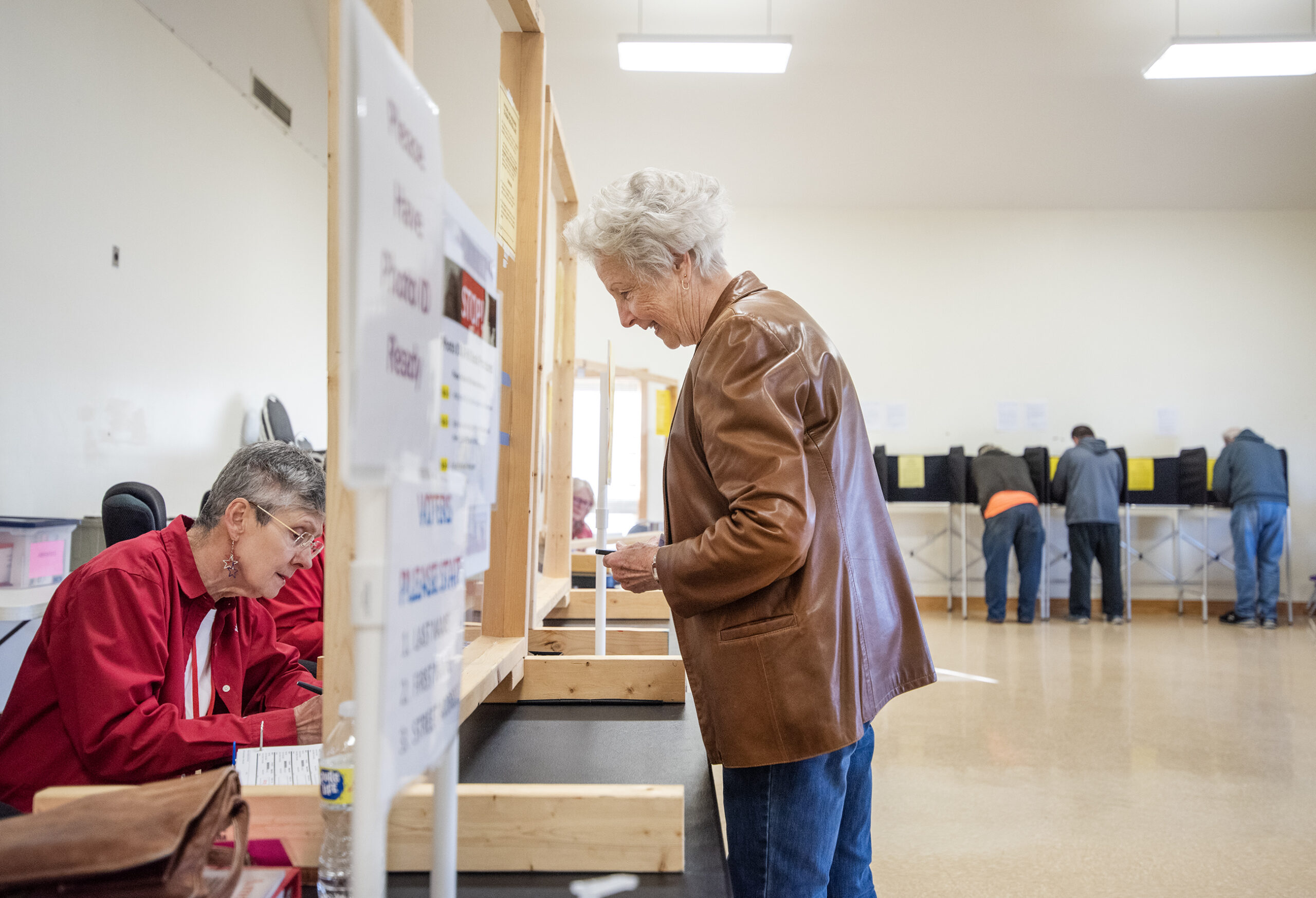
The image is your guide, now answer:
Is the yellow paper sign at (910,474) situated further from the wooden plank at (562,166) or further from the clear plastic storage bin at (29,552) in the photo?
the clear plastic storage bin at (29,552)

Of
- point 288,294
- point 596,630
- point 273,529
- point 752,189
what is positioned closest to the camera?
point 273,529

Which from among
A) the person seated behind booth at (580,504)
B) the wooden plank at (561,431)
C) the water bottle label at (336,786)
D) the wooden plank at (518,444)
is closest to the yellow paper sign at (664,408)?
the person seated behind booth at (580,504)

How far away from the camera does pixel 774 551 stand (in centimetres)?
114

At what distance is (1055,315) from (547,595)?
7117 mm

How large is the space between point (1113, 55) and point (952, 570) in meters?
4.22

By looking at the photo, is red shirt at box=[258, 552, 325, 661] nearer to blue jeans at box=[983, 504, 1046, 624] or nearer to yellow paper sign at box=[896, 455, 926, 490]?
blue jeans at box=[983, 504, 1046, 624]

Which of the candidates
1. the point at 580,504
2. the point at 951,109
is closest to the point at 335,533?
the point at 580,504

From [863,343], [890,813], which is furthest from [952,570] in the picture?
[890,813]

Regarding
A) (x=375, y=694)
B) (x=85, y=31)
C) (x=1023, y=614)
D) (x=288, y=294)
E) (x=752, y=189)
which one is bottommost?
(x=1023, y=614)

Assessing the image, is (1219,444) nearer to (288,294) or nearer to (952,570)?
(952,570)

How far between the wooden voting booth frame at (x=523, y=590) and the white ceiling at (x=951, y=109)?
129 inches

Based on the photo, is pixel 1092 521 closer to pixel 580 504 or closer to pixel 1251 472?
pixel 1251 472

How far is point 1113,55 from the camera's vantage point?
598 cm

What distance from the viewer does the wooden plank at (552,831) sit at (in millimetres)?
1023
